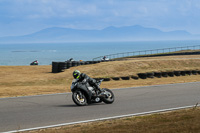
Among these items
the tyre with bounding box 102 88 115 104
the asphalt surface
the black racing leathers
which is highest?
the black racing leathers

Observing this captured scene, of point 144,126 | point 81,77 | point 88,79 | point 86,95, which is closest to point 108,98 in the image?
point 86,95

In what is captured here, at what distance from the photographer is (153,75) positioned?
78.4 feet

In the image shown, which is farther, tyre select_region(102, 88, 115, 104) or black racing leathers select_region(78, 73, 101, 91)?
tyre select_region(102, 88, 115, 104)

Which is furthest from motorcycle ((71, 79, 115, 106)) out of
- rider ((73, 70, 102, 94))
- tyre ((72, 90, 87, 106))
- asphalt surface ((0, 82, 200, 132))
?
asphalt surface ((0, 82, 200, 132))

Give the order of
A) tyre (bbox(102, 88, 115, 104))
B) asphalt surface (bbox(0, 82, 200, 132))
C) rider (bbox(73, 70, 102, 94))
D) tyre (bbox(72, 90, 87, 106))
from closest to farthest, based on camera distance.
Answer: asphalt surface (bbox(0, 82, 200, 132)) < rider (bbox(73, 70, 102, 94)) < tyre (bbox(72, 90, 87, 106)) < tyre (bbox(102, 88, 115, 104))

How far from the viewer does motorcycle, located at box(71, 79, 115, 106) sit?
11508 mm

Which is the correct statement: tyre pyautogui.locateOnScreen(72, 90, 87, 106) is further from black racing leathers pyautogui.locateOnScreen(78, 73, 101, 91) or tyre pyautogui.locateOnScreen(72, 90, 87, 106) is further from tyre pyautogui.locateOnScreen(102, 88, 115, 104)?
tyre pyautogui.locateOnScreen(102, 88, 115, 104)

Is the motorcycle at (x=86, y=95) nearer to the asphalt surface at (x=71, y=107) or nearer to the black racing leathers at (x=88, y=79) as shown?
the black racing leathers at (x=88, y=79)

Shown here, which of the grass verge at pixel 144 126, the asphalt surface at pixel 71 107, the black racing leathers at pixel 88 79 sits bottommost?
the grass verge at pixel 144 126

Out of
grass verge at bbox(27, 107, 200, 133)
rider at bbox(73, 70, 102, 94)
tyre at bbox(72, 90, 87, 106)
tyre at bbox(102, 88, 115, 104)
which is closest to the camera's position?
grass verge at bbox(27, 107, 200, 133)

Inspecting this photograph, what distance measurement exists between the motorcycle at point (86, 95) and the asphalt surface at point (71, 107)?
23 cm

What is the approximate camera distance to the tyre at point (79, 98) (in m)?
11.5

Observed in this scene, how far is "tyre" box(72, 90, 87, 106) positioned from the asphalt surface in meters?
0.22

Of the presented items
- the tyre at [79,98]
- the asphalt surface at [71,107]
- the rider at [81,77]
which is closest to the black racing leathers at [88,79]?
the rider at [81,77]
